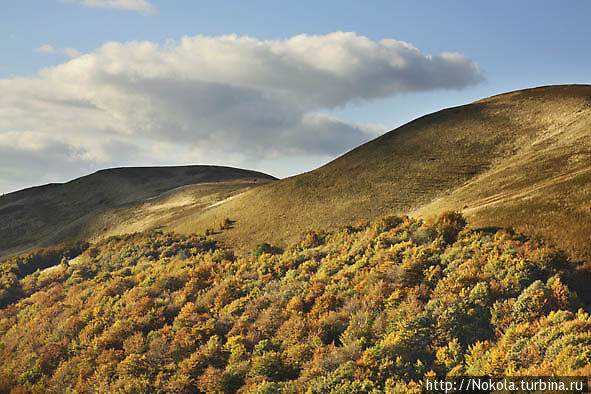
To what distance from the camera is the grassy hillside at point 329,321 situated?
551 inches

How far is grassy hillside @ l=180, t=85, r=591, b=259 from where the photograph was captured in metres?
23.3

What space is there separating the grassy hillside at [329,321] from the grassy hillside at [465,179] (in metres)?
3.86

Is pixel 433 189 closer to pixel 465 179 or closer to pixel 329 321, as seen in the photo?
pixel 465 179

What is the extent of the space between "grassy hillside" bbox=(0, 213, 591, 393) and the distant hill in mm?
28504

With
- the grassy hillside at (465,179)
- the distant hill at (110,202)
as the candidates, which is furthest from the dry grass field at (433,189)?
the distant hill at (110,202)

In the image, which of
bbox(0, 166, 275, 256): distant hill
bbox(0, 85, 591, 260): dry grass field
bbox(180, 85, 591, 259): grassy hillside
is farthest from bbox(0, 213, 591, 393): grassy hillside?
bbox(0, 166, 275, 256): distant hill

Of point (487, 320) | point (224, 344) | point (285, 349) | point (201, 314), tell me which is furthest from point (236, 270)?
point (487, 320)

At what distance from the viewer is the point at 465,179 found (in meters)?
41.0

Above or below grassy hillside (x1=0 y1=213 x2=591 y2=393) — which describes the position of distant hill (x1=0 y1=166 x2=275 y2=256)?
above

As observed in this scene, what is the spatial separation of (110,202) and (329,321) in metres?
74.6

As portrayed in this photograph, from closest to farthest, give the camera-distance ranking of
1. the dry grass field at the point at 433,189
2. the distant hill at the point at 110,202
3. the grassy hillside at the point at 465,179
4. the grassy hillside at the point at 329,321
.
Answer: the grassy hillside at the point at 329,321 → the grassy hillside at the point at 465,179 → the dry grass field at the point at 433,189 → the distant hill at the point at 110,202

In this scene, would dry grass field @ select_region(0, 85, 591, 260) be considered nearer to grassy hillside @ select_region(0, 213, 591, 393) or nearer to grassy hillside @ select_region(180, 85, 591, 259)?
grassy hillside @ select_region(180, 85, 591, 259)

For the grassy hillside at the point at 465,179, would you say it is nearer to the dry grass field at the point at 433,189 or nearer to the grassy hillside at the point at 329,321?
the dry grass field at the point at 433,189

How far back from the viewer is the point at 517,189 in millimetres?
29906
